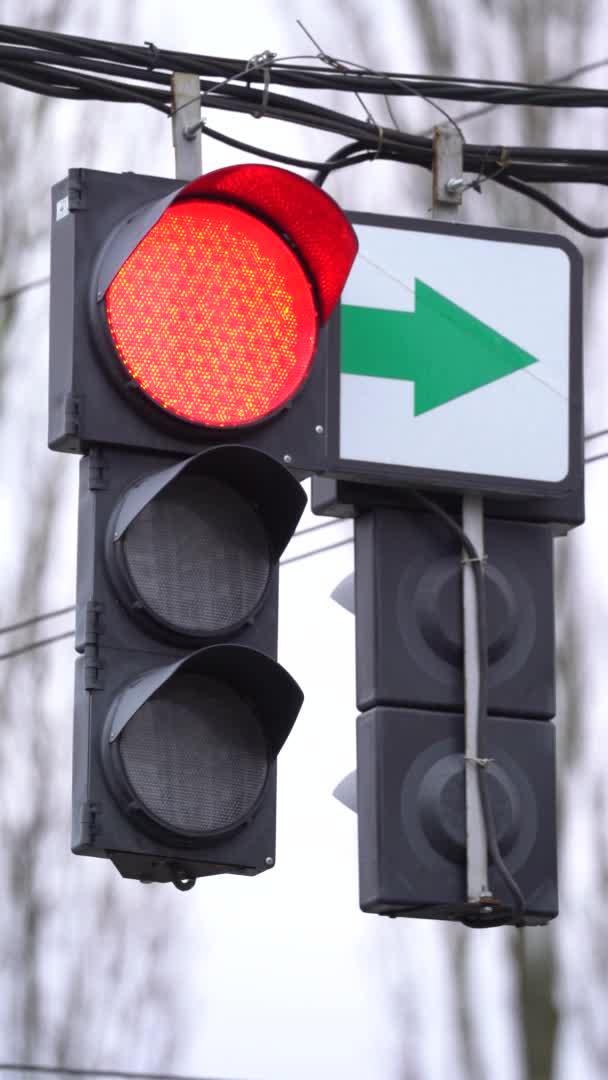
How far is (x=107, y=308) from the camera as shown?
394 centimetres

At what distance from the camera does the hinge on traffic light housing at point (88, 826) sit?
3670mm

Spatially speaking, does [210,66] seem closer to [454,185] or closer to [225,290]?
[454,185]

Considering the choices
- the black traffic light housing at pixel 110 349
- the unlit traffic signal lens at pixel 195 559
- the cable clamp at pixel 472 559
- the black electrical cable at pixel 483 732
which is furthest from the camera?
the cable clamp at pixel 472 559

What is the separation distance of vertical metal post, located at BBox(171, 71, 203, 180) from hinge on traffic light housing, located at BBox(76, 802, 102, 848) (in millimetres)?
1218

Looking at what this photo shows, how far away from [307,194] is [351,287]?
606 mm

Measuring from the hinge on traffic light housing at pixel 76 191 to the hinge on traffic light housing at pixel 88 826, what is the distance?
3.26ft

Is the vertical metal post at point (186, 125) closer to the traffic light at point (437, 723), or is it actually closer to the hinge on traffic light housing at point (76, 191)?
the hinge on traffic light housing at point (76, 191)

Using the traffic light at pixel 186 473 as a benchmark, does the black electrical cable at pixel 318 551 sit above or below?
above

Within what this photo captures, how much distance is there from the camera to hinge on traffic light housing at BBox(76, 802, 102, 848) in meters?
3.67

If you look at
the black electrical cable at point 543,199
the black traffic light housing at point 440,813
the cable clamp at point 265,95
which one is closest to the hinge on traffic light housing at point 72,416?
the black traffic light housing at point 440,813

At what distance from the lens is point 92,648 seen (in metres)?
3.78

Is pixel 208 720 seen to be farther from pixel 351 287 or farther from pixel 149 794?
pixel 351 287

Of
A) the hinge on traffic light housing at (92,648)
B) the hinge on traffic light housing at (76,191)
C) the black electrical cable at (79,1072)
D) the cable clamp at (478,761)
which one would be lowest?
the black electrical cable at (79,1072)

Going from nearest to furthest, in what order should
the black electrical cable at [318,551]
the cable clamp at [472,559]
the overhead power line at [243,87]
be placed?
1. the cable clamp at [472,559]
2. the overhead power line at [243,87]
3. the black electrical cable at [318,551]
